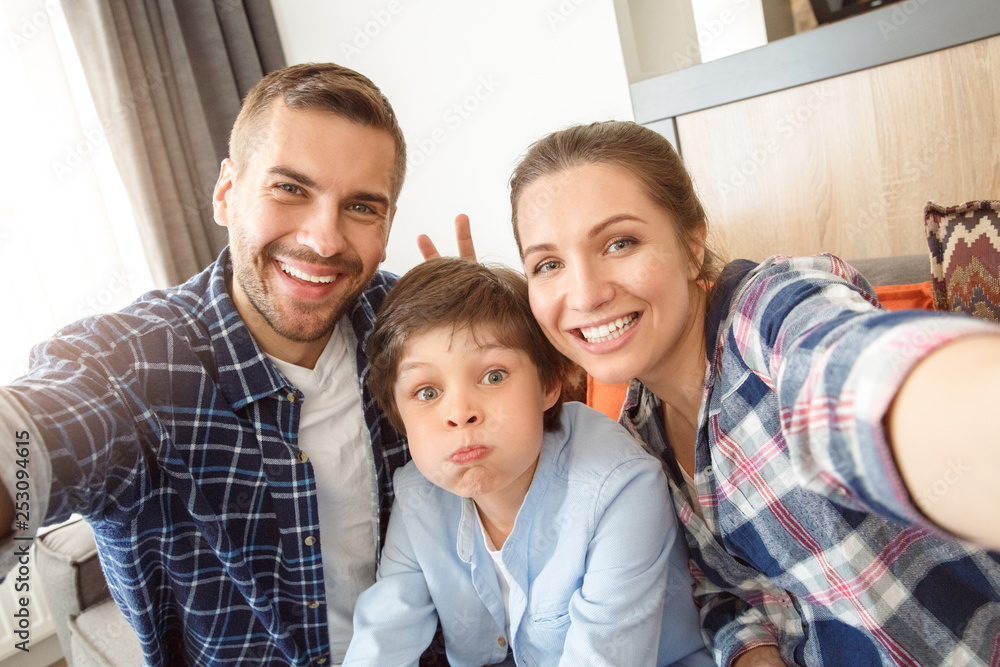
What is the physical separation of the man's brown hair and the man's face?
0.6 inches

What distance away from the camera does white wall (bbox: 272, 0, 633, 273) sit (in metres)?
2.18

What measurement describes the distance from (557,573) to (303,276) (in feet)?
2.25

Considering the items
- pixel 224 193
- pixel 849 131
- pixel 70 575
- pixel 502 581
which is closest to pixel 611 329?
pixel 502 581

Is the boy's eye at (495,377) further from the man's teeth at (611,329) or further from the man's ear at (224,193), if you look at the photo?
the man's ear at (224,193)

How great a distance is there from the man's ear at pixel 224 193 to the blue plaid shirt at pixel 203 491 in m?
0.18

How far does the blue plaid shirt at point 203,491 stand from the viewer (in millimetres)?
982

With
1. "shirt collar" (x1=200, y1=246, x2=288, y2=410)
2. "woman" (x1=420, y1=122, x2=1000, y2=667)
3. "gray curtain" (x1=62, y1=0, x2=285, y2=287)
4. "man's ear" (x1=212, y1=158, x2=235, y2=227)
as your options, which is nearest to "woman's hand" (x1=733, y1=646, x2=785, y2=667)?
"woman" (x1=420, y1=122, x2=1000, y2=667)

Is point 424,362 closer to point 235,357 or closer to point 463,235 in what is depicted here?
point 235,357

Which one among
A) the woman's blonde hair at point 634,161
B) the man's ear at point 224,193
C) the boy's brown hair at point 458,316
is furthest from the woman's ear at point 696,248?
the man's ear at point 224,193

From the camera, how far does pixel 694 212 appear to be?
3.47 ft

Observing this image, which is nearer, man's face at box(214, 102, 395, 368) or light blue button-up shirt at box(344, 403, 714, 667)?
light blue button-up shirt at box(344, 403, 714, 667)

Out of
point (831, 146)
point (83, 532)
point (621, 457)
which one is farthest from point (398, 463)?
point (831, 146)

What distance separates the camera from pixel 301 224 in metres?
1.20

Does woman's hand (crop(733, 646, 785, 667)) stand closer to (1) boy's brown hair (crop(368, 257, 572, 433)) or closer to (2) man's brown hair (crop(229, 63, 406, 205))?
(1) boy's brown hair (crop(368, 257, 572, 433))
